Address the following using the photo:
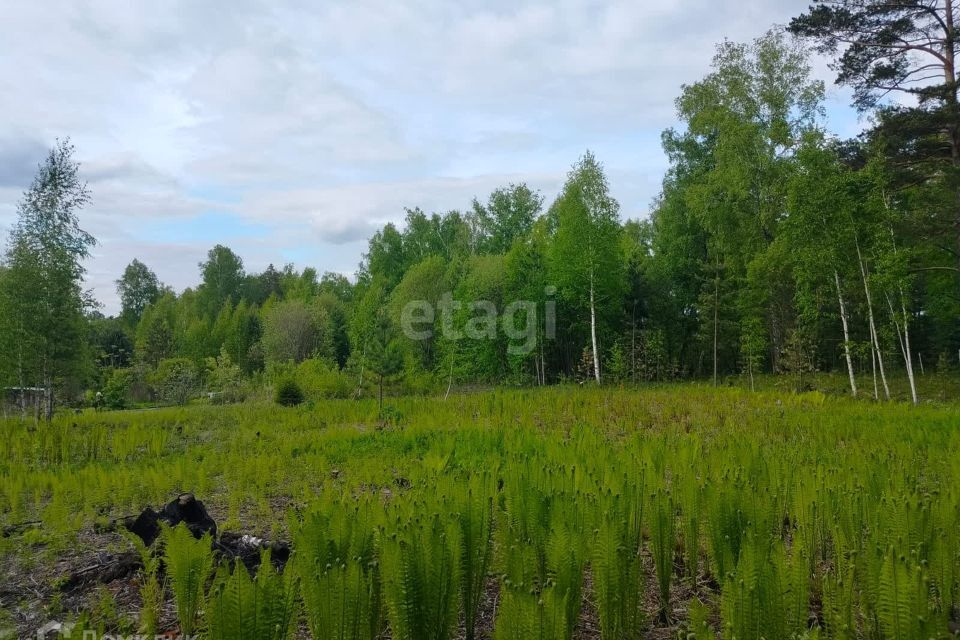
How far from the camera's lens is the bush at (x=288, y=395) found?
1831cm

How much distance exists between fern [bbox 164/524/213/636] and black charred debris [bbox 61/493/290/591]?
25.1 inches

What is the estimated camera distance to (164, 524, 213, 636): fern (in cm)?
244

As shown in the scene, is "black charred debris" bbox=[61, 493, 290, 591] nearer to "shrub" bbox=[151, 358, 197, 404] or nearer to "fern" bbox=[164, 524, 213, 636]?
"fern" bbox=[164, 524, 213, 636]

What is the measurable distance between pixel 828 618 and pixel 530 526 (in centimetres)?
148

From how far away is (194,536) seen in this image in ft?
12.0

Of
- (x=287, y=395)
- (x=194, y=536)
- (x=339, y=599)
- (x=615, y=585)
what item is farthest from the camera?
(x=287, y=395)

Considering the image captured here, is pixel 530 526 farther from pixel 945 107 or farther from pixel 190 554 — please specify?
pixel 945 107

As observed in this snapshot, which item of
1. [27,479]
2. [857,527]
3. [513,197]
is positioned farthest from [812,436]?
[513,197]

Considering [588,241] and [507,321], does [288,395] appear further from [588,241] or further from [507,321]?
[588,241]

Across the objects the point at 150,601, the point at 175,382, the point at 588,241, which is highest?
the point at 588,241

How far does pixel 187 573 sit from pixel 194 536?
4.54ft

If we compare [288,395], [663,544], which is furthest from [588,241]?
[663,544]

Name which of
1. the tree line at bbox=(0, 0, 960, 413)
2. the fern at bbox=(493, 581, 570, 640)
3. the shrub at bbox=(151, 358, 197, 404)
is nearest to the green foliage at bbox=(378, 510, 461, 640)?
the fern at bbox=(493, 581, 570, 640)

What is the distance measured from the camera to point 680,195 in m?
26.5
